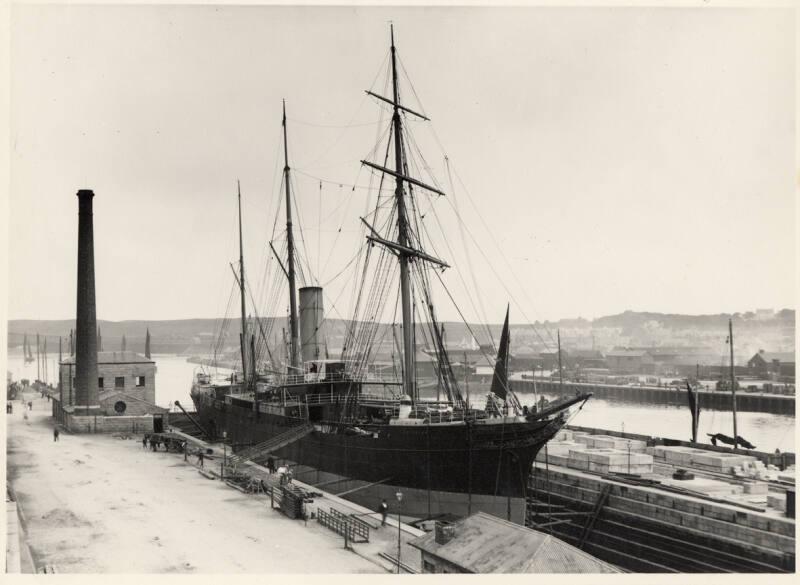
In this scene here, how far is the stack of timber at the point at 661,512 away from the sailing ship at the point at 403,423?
7.94 ft

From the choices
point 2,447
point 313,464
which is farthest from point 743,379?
point 2,447

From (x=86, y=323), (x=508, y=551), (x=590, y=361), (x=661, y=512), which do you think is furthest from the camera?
(x=590, y=361)

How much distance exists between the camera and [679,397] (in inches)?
3526

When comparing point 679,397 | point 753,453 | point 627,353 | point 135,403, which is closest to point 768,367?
point 627,353

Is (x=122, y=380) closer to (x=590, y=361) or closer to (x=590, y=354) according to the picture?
(x=590, y=361)

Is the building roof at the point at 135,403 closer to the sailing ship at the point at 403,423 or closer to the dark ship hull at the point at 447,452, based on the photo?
the sailing ship at the point at 403,423

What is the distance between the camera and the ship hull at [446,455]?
26484 millimetres

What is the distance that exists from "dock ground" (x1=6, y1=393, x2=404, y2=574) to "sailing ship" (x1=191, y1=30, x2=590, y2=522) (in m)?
5.31

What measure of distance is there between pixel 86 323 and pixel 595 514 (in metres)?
35.8

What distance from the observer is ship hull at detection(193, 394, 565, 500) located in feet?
86.9

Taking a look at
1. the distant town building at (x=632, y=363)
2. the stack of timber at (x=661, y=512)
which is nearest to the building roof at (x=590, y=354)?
the distant town building at (x=632, y=363)

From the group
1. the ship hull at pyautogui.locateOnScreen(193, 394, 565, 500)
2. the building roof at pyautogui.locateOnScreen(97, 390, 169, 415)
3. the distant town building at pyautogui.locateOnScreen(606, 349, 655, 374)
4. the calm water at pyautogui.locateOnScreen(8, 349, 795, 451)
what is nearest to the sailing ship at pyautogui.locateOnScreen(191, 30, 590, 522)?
the ship hull at pyautogui.locateOnScreen(193, 394, 565, 500)

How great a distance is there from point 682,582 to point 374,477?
1692cm

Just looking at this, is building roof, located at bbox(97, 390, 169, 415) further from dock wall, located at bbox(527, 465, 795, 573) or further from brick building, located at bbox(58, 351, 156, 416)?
dock wall, located at bbox(527, 465, 795, 573)
